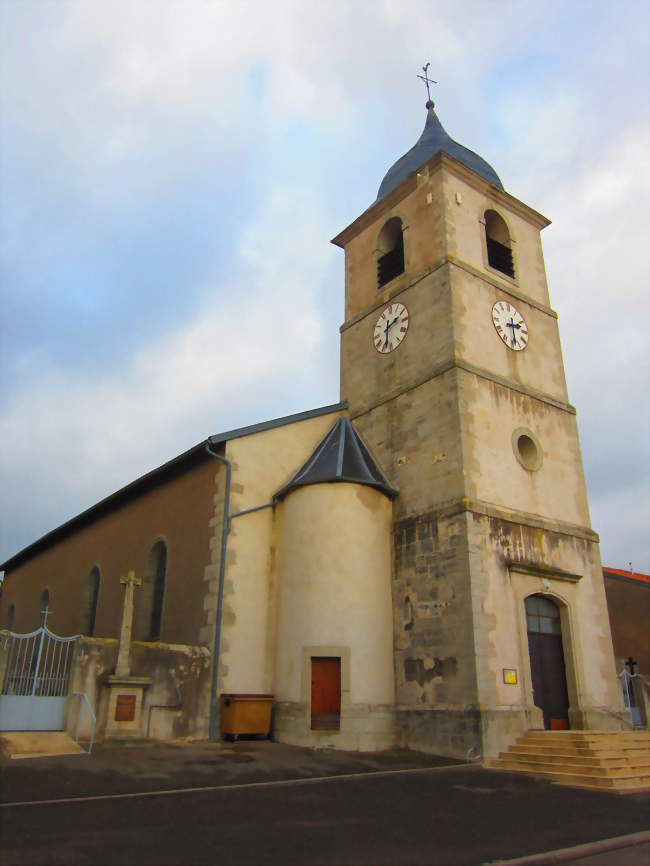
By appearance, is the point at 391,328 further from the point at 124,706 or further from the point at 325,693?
the point at 124,706

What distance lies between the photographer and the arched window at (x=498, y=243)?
1872 cm

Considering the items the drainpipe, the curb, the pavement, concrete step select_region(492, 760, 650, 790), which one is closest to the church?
the drainpipe

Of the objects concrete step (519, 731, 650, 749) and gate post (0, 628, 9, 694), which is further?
concrete step (519, 731, 650, 749)

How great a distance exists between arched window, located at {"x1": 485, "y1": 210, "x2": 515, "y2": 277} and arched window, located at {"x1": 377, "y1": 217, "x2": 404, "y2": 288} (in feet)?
7.94

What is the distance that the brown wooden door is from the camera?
13109 mm

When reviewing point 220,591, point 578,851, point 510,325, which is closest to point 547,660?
point 220,591

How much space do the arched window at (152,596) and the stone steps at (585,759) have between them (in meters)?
8.86

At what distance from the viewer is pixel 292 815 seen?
269 inches

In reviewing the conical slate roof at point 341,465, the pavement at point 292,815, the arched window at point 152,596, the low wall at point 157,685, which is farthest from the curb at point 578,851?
the arched window at point 152,596

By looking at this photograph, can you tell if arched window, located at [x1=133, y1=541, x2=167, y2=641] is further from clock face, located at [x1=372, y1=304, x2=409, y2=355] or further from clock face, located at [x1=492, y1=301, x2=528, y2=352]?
clock face, located at [x1=492, y1=301, x2=528, y2=352]

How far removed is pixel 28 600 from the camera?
86.7ft

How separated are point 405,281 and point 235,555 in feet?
28.0

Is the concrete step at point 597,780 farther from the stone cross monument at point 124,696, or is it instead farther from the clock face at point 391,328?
the clock face at point 391,328

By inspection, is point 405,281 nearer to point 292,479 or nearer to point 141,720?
point 292,479
